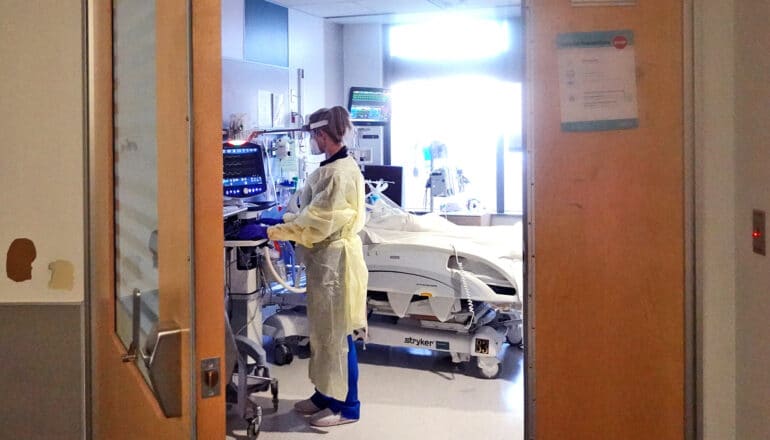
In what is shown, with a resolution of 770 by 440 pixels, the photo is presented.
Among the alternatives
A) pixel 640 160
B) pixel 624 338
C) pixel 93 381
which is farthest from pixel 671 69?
pixel 93 381

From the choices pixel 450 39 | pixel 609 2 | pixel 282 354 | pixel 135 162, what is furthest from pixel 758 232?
pixel 450 39

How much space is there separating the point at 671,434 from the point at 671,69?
879 mm

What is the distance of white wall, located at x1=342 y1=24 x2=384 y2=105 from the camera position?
25.4 feet

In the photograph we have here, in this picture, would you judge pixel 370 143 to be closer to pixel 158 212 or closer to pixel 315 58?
pixel 315 58

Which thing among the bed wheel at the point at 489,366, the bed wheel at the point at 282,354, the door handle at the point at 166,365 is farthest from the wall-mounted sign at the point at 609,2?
the bed wheel at the point at 282,354

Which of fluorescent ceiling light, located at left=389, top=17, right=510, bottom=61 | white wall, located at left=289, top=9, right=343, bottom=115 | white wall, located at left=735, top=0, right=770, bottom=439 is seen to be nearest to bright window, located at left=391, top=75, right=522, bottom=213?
fluorescent ceiling light, located at left=389, top=17, right=510, bottom=61

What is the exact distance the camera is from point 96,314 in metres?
2.01

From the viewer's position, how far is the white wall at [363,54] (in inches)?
305

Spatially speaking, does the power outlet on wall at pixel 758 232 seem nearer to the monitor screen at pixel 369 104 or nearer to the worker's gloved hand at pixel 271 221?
the worker's gloved hand at pixel 271 221

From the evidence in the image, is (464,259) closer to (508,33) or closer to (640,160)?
(640,160)

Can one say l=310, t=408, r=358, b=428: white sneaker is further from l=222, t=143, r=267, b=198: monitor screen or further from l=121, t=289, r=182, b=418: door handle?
l=121, t=289, r=182, b=418: door handle

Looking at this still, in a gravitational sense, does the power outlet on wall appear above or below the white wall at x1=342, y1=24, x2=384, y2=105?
below

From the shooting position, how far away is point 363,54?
7.78 meters

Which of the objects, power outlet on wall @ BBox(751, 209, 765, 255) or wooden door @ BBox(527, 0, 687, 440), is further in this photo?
wooden door @ BBox(527, 0, 687, 440)
